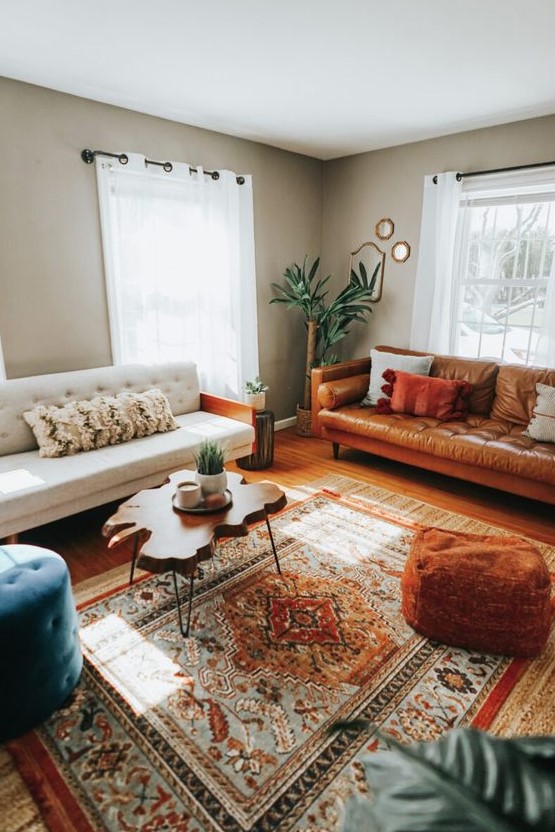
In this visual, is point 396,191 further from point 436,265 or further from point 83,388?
point 83,388

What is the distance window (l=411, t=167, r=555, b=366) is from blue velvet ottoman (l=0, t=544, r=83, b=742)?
3450mm

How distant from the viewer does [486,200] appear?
3896 mm

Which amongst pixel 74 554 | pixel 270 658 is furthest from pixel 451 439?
pixel 74 554

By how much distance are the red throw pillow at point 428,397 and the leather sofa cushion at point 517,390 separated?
22 cm

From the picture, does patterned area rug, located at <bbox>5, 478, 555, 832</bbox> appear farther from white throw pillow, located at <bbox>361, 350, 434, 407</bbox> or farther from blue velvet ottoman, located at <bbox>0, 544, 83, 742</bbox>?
white throw pillow, located at <bbox>361, 350, 434, 407</bbox>

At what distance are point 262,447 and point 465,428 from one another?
1.46 metres

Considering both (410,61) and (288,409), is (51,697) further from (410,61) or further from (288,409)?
(288,409)

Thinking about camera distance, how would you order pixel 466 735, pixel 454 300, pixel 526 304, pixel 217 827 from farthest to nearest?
Answer: pixel 454 300
pixel 526 304
pixel 217 827
pixel 466 735

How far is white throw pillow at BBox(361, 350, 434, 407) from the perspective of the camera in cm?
400

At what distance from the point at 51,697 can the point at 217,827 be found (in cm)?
68

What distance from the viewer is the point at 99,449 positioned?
301 cm

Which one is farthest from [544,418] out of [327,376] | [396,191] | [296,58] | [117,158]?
[117,158]

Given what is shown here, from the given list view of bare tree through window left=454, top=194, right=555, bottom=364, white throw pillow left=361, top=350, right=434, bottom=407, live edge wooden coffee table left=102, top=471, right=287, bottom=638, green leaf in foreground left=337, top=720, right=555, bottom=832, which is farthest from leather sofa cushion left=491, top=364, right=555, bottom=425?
green leaf in foreground left=337, top=720, right=555, bottom=832

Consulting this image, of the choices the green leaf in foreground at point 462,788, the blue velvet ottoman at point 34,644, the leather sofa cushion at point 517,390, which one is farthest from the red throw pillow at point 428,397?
the green leaf in foreground at point 462,788
